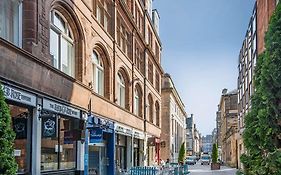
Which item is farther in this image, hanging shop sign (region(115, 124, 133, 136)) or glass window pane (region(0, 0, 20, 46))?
hanging shop sign (region(115, 124, 133, 136))

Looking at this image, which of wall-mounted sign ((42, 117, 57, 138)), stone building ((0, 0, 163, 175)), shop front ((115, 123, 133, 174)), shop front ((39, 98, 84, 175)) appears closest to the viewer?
stone building ((0, 0, 163, 175))

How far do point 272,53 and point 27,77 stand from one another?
25.0 feet

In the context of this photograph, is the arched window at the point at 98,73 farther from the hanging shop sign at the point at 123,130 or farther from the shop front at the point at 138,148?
the shop front at the point at 138,148

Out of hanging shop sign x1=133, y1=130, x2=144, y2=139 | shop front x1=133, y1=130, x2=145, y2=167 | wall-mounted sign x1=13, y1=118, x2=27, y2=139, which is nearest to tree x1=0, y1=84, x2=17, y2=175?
wall-mounted sign x1=13, y1=118, x2=27, y2=139

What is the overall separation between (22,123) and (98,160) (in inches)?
465

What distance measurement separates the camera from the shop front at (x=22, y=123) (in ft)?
43.6

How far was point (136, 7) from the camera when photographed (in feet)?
126

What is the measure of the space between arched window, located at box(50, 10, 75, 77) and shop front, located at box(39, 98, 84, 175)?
1.86 m

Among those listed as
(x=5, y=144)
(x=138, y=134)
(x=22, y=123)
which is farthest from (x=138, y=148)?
(x=5, y=144)

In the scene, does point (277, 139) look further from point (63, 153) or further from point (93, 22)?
point (93, 22)

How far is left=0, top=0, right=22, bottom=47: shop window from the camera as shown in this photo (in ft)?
42.8

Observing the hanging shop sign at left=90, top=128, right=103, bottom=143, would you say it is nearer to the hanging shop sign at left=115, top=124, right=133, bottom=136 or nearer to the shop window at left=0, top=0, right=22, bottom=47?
the hanging shop sign at left=115, top=124, right=133, bottom=136

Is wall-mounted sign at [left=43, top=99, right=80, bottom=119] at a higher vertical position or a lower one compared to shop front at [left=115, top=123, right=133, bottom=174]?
higher

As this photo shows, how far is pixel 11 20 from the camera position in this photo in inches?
537
